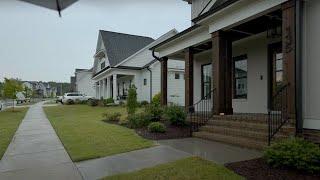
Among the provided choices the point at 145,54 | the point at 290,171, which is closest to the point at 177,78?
the point at 145,54

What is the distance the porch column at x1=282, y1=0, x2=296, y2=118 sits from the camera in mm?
7332

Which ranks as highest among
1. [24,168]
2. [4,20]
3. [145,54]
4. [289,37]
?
[145,54]

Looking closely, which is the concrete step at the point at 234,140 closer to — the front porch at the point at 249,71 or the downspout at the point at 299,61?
the front porch at the point at 249,71

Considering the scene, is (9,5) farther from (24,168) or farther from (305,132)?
(305,132)

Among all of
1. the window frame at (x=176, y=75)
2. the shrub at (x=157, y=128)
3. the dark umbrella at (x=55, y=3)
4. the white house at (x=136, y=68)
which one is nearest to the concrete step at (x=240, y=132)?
the shrub at (x=157, y=128)

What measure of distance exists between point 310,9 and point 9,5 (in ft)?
23.6

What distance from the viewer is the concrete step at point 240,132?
7.76m

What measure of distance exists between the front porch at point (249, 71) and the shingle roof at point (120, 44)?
1659 cm

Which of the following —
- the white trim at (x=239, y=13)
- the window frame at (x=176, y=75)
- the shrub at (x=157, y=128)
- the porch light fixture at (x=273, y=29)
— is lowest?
the shrub at (x=157, y=128)

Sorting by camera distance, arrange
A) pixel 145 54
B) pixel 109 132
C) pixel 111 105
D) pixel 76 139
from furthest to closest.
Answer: pixel 145 54
pixel 111 105
pixel 109 132
pixel 76 139

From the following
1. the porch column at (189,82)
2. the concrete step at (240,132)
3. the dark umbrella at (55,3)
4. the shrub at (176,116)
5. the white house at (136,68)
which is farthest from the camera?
the white house at (136,68)

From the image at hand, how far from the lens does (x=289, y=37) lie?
7.47 m

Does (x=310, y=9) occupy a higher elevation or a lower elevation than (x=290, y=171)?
higher

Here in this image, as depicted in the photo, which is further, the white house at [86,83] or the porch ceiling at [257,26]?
the white house at [86,83]
